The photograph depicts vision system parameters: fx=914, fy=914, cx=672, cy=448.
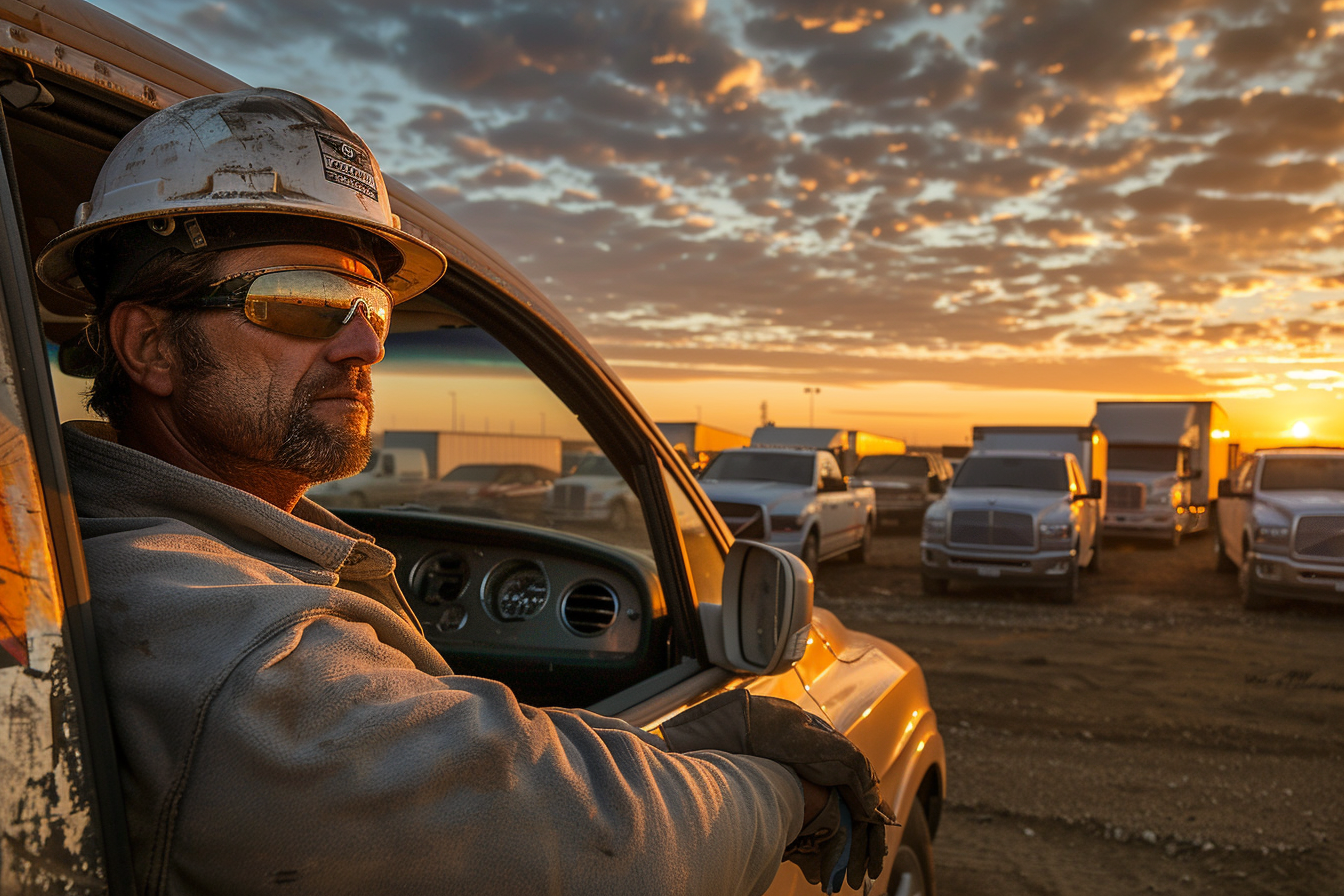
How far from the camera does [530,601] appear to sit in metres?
2.56

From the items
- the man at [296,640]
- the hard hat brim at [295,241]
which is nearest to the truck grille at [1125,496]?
the man at [296,640]

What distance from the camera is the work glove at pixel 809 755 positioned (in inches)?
52.3

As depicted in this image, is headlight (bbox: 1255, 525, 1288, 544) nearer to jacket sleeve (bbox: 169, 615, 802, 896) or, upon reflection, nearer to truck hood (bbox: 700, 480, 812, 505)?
truck hood (bbox: 700, 480, 812, 505)

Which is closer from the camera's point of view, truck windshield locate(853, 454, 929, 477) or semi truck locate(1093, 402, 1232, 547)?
semi truck locate(1093, 402, 1232, 547)

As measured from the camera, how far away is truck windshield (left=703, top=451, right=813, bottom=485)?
13.9 m

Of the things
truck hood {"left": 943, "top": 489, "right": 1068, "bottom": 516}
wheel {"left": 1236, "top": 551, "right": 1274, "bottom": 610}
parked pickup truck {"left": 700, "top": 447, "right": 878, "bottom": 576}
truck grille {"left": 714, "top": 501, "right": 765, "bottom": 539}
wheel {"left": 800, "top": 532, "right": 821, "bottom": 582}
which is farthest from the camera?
wheel {"left": 800, "top": 532, "right": 821, "bottom": 582}

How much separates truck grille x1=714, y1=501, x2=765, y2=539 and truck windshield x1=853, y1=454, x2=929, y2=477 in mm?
10764

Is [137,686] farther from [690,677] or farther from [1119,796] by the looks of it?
[1119,796]

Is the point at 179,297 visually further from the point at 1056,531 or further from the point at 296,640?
the point at 1056,531

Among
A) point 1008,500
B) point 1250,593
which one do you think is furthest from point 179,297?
point 1250,593

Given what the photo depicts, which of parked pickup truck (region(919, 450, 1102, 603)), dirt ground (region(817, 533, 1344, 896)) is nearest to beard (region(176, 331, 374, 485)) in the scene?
dirt ground (region(817, 533, 1344, 896))

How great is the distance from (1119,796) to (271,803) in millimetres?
5108

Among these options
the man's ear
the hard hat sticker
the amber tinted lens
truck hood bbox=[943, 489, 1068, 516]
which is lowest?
truck hood bbox=[943, 489, 1068, 516]

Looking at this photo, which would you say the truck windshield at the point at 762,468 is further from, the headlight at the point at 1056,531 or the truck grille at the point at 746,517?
the headlight at the point at 1056,531
